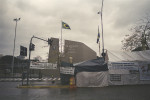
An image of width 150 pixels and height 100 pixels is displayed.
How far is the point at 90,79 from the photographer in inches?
518

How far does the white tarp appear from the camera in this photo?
13078mm

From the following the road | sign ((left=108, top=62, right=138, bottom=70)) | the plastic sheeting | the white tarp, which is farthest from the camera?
the plastic sheeting

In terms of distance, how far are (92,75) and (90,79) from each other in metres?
0.49

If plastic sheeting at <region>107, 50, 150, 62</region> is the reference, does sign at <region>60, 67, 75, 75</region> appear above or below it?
below

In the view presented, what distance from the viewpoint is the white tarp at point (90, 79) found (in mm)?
13078

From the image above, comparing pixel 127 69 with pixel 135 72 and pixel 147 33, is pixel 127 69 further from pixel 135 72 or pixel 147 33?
pixel 147 33

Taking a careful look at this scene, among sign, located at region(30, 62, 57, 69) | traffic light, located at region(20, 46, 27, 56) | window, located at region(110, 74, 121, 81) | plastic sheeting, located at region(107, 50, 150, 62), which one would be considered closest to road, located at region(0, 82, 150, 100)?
window, located at region(110, 74, 121, 81)

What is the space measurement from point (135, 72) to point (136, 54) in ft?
11.5

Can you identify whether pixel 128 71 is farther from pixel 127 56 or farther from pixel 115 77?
pixel 127 56

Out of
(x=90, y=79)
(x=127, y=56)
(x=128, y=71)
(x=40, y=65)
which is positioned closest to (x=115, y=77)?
(x=128, y=71)

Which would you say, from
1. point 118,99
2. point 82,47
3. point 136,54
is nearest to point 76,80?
point 118,99

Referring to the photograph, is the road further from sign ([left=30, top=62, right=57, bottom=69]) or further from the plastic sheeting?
the plastic sheeting

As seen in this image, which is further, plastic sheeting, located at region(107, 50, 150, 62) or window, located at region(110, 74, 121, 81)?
plastic sheeting, located at region(107, 50, 150, 62)

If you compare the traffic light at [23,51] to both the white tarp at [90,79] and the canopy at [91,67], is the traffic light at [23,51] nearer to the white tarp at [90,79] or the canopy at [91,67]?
the canopy at [91,67]
